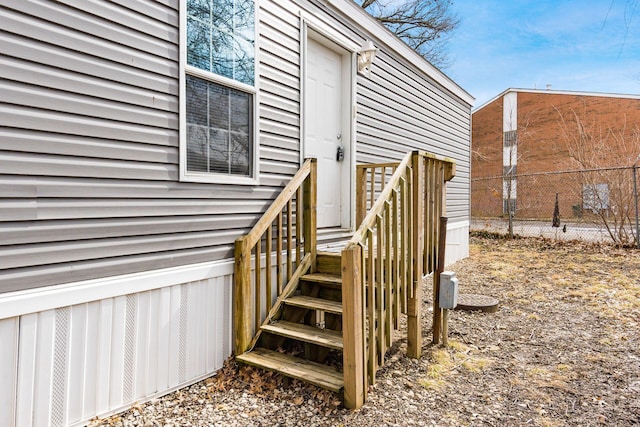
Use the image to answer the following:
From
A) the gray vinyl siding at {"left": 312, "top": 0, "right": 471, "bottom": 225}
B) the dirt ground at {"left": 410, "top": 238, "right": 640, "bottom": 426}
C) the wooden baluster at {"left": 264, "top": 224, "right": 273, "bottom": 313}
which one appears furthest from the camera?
the gray vinyl siding at {"left": 312, "top": 0, "right": 471, "bottom": 225}

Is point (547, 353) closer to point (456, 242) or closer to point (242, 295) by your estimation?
point (242, 295)

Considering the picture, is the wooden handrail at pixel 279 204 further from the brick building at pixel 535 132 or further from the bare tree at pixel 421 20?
the bare tree at pixel 421 20

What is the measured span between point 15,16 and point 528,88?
2290 centimetres

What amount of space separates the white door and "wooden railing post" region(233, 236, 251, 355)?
1.33 m

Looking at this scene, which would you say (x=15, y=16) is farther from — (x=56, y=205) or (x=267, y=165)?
(x=267, y=165)

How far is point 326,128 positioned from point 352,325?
2.51m

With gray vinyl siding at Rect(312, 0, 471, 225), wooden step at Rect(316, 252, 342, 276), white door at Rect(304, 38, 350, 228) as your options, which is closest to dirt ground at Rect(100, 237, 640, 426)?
wooden step at Rect(316, 252, 342, 276)

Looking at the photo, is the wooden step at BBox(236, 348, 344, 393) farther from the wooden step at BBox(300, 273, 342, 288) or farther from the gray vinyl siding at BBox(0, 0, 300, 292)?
the gray vinyl siding at BBox(0, 0, 300, 292)

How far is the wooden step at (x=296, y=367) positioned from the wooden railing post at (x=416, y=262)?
0.86 metres

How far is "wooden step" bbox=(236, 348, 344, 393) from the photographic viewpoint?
2518 millimetres

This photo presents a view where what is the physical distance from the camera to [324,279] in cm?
328

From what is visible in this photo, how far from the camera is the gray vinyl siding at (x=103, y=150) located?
2.01 meters

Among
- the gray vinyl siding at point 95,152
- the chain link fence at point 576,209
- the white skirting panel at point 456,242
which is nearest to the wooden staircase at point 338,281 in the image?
the gray vinyl siding at point 95,152

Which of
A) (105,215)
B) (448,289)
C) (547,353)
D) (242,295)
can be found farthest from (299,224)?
(547,353)
